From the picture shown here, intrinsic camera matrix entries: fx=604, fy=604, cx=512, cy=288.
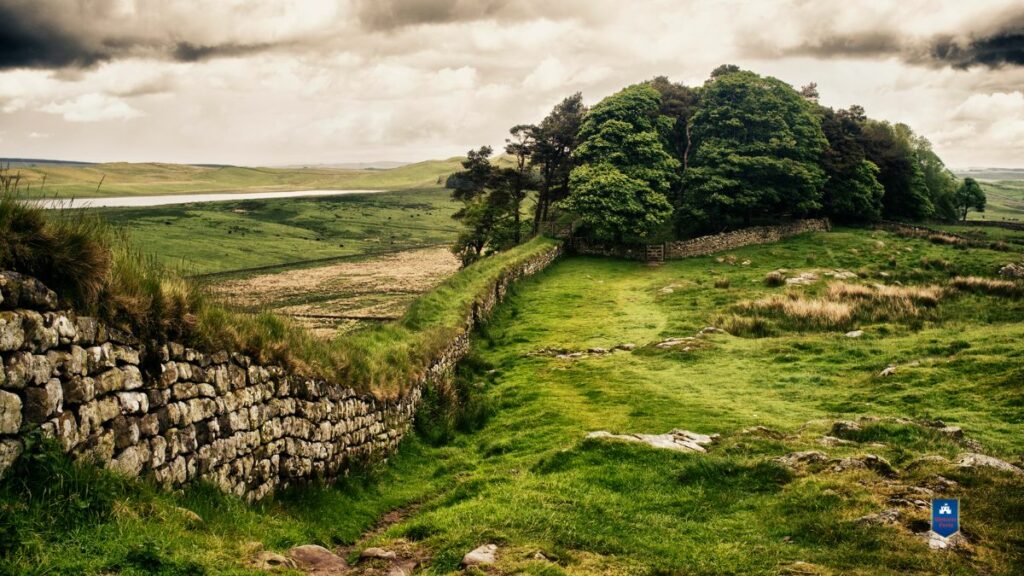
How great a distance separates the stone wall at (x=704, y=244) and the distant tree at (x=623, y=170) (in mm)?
1241

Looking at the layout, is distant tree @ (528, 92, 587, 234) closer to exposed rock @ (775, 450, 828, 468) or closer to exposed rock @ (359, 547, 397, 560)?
exposed rock @ (775, 450, 828, 468)

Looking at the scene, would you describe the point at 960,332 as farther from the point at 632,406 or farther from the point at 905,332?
the point at 632,406

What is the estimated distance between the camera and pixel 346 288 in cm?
5531

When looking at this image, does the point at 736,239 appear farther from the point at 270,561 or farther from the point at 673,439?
the point at 270,561

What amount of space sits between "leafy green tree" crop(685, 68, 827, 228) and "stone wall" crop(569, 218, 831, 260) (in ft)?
7.27

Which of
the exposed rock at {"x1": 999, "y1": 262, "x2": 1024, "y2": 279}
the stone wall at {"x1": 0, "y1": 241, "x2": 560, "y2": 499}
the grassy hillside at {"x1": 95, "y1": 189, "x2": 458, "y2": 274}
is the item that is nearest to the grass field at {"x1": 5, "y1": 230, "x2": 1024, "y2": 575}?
the stone wall at {"x1": 0, "y1": 241, "x2": 560, "y2": 499}

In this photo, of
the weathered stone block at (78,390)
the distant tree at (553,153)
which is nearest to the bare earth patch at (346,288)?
the distant tree at (553,153)

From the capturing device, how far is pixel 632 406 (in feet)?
53.9

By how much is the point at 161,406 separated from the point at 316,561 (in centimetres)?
295

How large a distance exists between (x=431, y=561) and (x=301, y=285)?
2105 inches

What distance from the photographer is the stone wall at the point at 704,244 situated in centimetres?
4759

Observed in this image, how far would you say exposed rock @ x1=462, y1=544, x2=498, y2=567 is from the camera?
7.90 meters

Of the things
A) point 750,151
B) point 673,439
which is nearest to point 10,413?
point 673,439

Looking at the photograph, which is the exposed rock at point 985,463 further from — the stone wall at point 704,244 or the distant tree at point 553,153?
the distant tree at point 553,153
